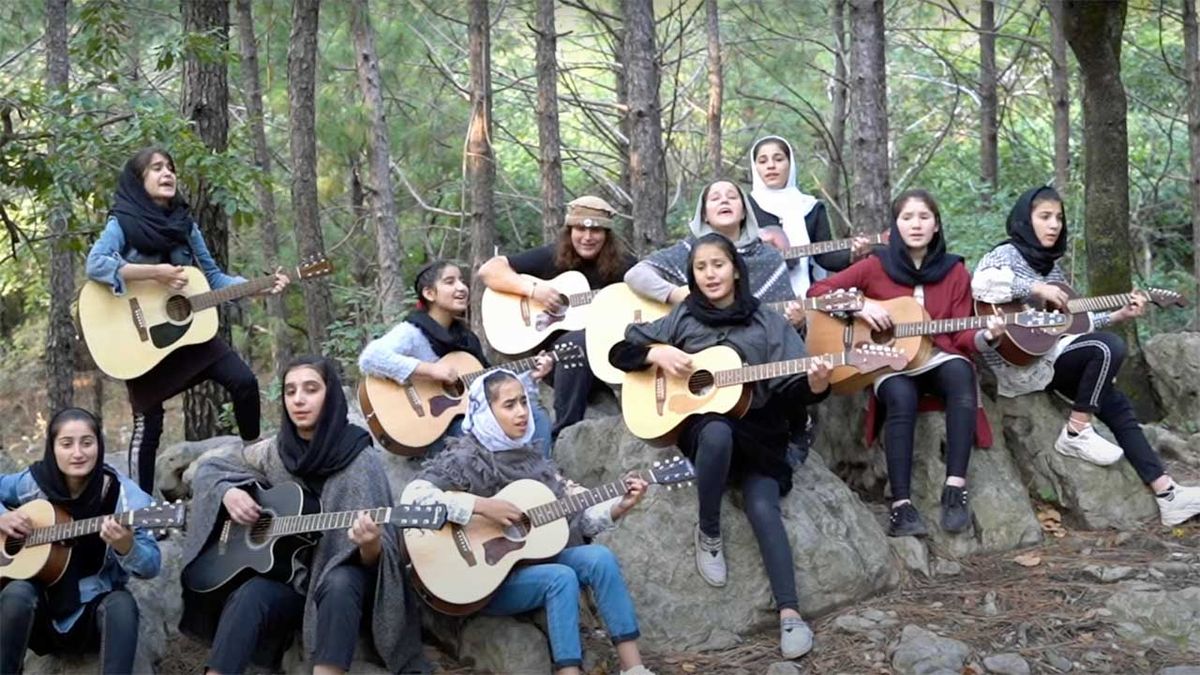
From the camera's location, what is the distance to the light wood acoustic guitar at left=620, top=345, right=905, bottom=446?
5.33m

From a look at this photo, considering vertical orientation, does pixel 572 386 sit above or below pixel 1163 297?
below

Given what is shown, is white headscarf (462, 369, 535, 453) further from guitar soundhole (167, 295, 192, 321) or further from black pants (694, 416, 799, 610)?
guitar soundhole (167, 295, 192, 321)

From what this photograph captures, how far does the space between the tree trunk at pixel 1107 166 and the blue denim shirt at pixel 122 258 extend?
497 cm

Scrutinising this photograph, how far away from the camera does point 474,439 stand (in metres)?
5.10

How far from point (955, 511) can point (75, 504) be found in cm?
378

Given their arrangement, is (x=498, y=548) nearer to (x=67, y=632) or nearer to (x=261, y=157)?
(x=67, y=632)

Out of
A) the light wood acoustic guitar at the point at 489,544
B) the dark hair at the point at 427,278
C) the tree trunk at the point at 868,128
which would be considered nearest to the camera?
the light wood acoustic guitar at the point at 489,544

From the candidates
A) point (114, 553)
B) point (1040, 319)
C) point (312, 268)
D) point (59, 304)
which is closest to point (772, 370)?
point (1040, 319)

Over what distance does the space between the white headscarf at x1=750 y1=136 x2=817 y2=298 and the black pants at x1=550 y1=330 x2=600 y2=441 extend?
1.13 meters

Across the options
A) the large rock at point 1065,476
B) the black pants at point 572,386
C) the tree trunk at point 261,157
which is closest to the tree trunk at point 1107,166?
the large rock at point 1065,476

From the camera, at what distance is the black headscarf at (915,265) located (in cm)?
602

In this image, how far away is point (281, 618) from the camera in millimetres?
4836

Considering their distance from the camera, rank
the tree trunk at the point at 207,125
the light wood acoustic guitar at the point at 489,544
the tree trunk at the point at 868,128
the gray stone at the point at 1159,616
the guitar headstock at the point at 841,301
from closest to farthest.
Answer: the light wood acoustic guitar at the point at 489,544
the gray stone at the point at 1159,616
the guitar headstock at the point at 841,301
the tree trunk at the point at 868,128
the tree trunk at the point at 207,125

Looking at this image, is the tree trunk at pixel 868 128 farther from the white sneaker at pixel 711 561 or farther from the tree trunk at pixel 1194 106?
the tree trunk at pixel 1194 106
